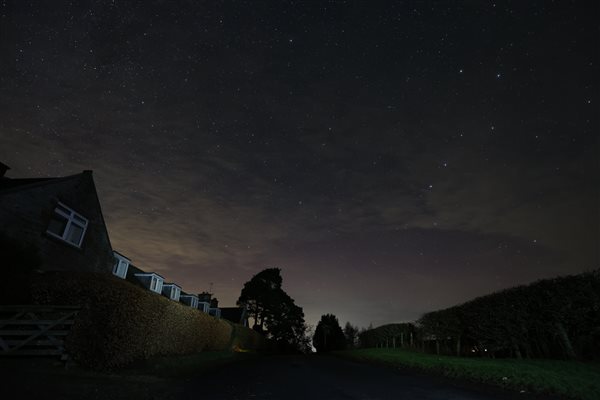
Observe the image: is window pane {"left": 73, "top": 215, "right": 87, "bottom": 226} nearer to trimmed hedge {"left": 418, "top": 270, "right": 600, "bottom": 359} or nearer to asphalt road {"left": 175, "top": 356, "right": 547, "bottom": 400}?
asphalt road {"left": 175, "top": 356, "right": 547, "bottom": 400}

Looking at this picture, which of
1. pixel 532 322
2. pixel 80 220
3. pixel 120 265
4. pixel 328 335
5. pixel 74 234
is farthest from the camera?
pixel 328 335

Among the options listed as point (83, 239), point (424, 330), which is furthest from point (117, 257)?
point (424, 330)

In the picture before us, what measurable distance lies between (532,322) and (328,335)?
2272 inches

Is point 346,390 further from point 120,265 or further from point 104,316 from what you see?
point 120,265

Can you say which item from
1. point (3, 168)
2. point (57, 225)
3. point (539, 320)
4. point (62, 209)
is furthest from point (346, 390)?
point (3, 168)

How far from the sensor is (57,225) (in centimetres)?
1775

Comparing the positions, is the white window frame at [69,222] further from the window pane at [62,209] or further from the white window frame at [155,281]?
the white window frame at [155,281]

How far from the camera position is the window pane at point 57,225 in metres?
17.1

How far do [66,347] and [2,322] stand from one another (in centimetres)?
207

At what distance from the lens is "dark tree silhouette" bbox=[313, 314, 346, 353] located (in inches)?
2586

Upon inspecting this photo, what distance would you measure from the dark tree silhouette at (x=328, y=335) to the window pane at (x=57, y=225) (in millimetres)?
59155

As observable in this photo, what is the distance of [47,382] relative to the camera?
302 inches

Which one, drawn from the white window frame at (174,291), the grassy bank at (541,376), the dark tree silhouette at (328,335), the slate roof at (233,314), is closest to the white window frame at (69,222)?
the white window frame at (174,291)

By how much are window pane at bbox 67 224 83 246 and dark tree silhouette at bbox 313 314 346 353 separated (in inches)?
2281
